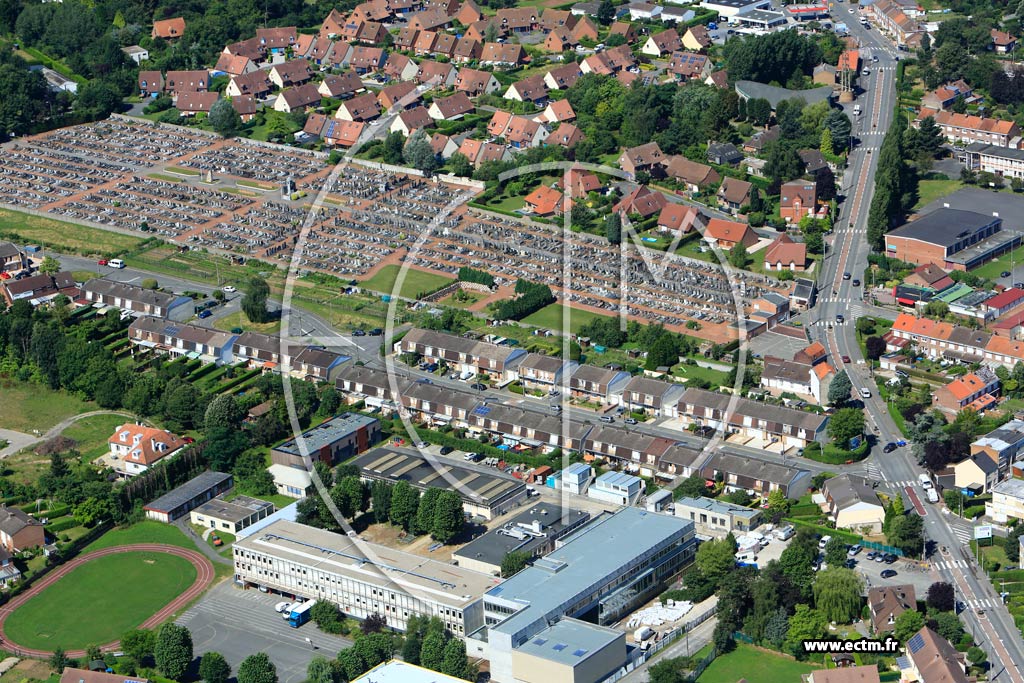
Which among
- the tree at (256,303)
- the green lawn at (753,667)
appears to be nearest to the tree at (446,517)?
the green lawn at (753,667)

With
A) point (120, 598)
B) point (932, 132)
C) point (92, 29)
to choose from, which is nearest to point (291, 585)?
point (120, 598)

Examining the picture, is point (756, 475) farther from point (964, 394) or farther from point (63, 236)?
point (63, 236)

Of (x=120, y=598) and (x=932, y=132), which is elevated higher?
(x=932, y=132)

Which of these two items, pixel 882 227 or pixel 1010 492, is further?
pixel 882 227

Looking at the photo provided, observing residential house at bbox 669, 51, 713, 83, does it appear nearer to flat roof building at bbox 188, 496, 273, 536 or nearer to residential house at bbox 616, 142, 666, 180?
residential house at bbox 616, 142, 666, 180

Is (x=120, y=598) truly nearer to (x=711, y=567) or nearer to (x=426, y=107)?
(x=711, y=567)

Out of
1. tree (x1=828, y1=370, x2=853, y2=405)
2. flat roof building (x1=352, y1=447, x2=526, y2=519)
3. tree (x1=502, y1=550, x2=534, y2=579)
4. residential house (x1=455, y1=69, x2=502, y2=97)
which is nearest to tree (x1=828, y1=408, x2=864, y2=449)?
tree (x1=828, y1=370, x2=853, y2=405)

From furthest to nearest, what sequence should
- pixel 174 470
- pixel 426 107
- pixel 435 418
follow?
pixel 426 107 → pixel 435 418 → pixel 174 470

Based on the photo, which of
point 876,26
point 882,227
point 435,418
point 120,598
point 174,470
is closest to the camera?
point 120,598
